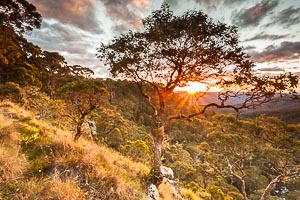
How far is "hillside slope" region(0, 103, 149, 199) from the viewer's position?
14.0ft

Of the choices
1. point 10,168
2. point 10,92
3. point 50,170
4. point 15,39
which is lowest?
point 50,170

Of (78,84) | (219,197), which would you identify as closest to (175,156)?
(219,197)

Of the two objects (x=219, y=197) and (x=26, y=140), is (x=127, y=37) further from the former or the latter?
(x=219, y=197)

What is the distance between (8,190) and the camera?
13.4ft

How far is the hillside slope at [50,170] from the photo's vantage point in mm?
4254

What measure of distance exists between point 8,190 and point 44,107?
571 inches

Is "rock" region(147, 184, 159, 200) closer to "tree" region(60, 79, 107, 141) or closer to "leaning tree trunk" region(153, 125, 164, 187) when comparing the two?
"leaning tree trunk" region(153, 125, 164, 187)

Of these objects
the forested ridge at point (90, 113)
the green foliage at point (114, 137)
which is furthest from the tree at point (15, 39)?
the green foliage at point (114, 137)

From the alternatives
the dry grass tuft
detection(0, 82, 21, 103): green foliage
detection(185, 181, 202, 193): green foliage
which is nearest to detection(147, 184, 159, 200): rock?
the dry grass tuft

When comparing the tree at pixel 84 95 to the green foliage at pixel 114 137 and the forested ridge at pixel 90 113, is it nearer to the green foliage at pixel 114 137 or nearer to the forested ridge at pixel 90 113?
the forested ridge at pixel 90 113

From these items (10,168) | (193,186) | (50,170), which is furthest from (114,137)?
(10,168)

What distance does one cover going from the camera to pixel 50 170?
5324 millimetres

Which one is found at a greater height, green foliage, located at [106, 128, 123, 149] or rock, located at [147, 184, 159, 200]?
rock, located at [147, 184, 159, 200]

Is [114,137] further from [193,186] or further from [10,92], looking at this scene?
[10,92]
